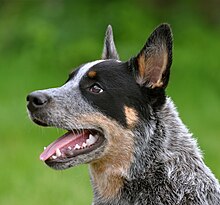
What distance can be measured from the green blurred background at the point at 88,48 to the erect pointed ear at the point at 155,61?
5.11 metres

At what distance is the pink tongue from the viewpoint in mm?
6449

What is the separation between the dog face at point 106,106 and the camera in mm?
6426

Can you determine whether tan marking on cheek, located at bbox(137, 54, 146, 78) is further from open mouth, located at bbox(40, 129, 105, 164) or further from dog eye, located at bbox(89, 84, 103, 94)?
open mouth, located at bbox(40, 129, 105, 164)

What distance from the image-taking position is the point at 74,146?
6.48 meters

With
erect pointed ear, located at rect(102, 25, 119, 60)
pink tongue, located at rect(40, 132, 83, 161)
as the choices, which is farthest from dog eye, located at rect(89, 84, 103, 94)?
erect pointed ear, located at rect(102, 25, 119, 60)

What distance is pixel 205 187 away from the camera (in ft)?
21.3

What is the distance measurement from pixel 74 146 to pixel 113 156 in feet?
0.90

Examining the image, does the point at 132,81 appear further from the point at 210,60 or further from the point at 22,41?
the point at 22,41

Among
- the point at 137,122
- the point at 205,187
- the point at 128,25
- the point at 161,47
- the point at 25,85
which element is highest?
the point at 128,25

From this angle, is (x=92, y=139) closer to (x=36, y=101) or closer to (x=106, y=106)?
(x=106, y=106)

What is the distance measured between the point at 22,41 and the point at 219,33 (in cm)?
375

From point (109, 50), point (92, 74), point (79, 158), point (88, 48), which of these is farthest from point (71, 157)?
point (88, 48)

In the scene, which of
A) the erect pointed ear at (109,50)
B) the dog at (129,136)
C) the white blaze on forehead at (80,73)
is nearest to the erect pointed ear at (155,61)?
the dog at (129,136)

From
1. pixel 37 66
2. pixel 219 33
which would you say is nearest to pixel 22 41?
pixel 37 66
